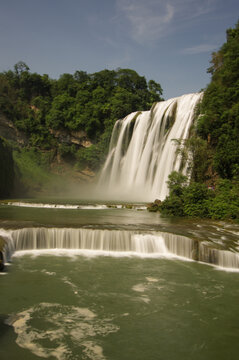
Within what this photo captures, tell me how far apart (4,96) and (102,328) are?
48.0 meters

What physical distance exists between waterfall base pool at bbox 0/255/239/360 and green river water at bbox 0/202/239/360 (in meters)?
0.02

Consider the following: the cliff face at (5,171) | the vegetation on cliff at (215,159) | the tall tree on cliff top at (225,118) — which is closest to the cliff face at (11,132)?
the cliff face at (5,171)

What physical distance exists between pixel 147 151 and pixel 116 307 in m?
23.9

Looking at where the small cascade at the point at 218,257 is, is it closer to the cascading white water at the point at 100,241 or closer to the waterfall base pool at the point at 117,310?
the waterfall base pool at the point at 117,310

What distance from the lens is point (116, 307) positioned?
7.32 meters

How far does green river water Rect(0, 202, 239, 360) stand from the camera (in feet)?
18.7

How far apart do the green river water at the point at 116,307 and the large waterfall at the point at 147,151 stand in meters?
15.8

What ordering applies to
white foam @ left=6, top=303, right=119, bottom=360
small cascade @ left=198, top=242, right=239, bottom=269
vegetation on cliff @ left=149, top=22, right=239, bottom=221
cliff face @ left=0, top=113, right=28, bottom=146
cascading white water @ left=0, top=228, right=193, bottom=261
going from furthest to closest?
cliff face @ left=0, top=113, right=28, bottom=146 → vegetation on cliff @ left=149, top=22, right=239, bottom=221 → cascading white water @ left=0, top=228, right=193, bottom=261 → small cascade @ left=198, top=242, right=239, bottom=269 → white foam @ left=6, top=303, right=119, bottom=360

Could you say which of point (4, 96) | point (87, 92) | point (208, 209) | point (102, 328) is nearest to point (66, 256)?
point (102, 328)

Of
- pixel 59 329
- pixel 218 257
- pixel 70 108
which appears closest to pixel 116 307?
pixel 59 329

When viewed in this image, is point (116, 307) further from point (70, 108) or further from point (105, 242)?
point (70, 108)

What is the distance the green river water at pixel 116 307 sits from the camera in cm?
571

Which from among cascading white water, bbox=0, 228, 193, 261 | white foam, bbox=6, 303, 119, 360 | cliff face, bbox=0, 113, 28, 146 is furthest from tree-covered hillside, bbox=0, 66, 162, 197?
white foam, bbox=6, 303, 119, 360

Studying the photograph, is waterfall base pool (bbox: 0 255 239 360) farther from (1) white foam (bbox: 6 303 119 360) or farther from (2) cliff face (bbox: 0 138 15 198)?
(2) cliff face (bbox: 0 138 15 198)
